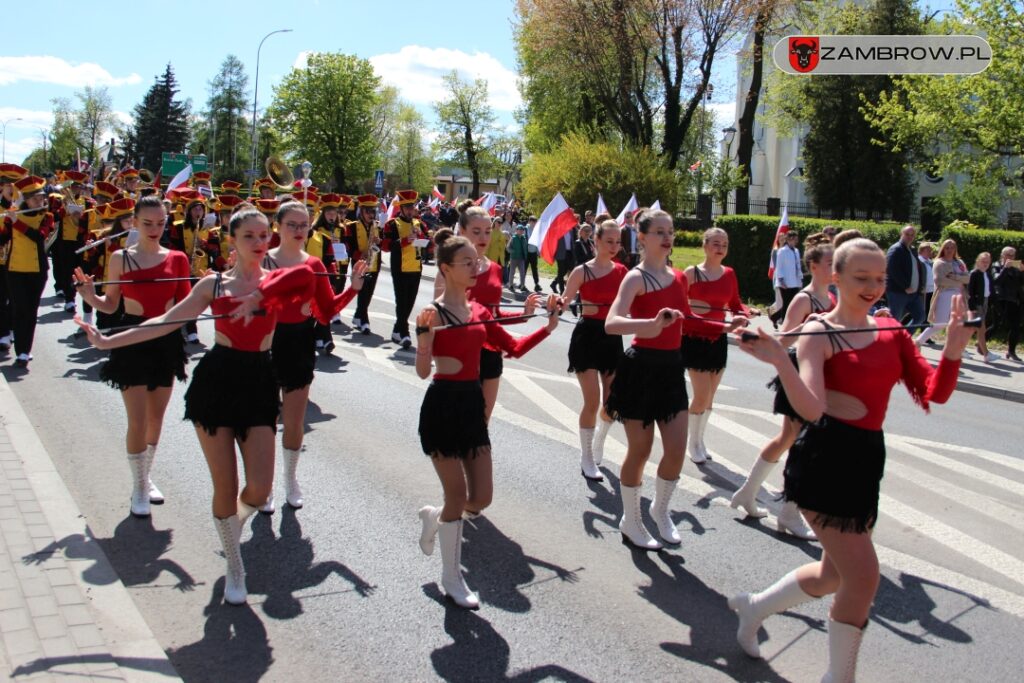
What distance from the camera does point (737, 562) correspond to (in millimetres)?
5656

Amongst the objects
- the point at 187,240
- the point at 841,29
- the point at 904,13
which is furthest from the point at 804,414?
the point at 904,13

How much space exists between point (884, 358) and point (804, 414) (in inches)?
19.1

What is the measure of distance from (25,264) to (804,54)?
60.7 feet

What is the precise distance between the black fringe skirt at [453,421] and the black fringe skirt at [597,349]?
2.34 metres

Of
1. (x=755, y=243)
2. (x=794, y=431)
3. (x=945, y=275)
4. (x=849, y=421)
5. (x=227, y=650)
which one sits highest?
(x=755, y=243)

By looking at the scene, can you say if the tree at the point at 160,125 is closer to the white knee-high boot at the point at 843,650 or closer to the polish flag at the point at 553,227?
the polish flag at the point at 553,227

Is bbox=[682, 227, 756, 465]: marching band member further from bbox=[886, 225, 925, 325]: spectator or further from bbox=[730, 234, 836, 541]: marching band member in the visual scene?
bbox=[886, 225, 925, 325]: spectator

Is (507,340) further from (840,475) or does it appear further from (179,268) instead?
(179,268)

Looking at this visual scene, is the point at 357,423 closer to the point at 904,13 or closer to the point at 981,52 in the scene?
the point at 981,52

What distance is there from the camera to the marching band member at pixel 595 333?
7.02 m

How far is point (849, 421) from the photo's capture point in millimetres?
3930

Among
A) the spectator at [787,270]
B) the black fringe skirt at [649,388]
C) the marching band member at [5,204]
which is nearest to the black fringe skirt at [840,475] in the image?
the black fringe skirt at [649,388]

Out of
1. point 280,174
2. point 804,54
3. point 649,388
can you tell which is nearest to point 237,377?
point 649,388

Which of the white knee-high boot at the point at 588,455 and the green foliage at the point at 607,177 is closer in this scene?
the white knee-high boot at the point at 588,455
